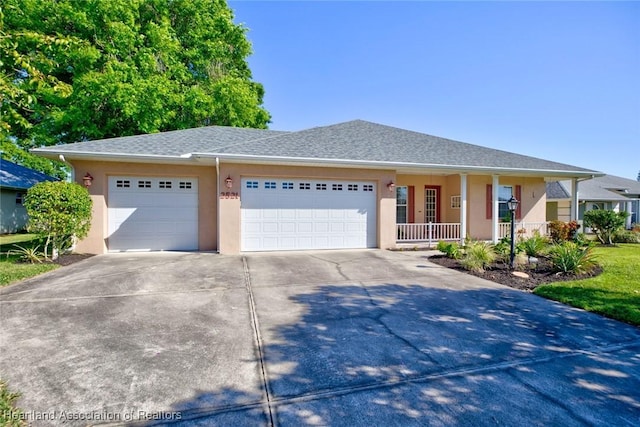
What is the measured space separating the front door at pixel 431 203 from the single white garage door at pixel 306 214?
3900 mm

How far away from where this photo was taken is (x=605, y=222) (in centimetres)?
1278

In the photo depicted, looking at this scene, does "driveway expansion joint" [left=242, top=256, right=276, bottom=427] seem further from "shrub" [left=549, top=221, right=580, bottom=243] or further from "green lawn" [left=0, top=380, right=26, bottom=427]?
"shrub" [left=549, top=221, right=580, bottom=243]

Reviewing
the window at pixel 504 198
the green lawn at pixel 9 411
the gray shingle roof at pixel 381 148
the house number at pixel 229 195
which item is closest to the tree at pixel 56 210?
the house number at pixel 229 195

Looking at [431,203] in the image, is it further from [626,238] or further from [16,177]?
[16,177]

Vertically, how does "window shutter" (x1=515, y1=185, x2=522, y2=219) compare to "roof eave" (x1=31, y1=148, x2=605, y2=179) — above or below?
below

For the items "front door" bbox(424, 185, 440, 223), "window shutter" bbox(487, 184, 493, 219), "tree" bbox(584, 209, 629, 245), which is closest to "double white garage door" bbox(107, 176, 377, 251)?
"front door" bbox(424, 185, 440, 223)

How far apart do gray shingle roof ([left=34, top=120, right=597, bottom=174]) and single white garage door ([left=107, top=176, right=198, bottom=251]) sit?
43.4 inches

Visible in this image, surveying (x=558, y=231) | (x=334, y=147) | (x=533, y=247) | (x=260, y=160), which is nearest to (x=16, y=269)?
(x=260, y=160)

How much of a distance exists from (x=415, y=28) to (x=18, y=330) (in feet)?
38.1

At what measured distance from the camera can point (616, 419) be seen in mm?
2420

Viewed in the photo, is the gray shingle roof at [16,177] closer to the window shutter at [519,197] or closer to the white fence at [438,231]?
the white fence at [438,231]

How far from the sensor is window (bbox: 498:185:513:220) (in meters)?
13.0

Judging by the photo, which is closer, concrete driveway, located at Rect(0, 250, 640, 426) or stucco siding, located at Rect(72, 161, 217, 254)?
concrete driveway, located at Rect(0, 250, 640, 426)

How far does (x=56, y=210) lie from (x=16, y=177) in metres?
14.4
